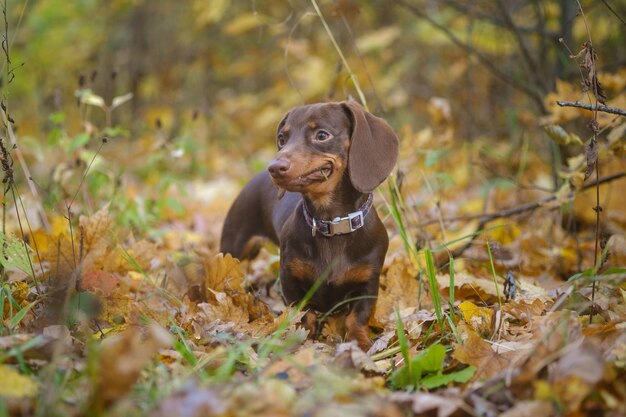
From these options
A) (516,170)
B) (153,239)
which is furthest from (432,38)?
(153,239)

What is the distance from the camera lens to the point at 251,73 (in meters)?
9.95

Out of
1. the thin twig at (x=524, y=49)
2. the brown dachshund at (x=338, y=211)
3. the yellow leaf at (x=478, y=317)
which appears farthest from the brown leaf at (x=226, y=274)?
the thin twig at (x=524, y=49)

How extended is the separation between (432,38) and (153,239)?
429cm

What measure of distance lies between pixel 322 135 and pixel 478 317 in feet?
3.52

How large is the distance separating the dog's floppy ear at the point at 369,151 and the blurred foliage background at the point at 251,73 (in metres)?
1.77

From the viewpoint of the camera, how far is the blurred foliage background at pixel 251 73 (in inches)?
216

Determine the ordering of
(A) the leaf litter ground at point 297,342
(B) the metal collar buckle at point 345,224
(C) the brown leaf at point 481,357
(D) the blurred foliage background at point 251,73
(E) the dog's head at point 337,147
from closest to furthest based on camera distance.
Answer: (A) the leaf litter ground at point 297,342 → (C) the brown leaf at point 481,357 → (E) the dog's head at point 337,147 → (B) the metal collar buckle at point 345,224 → (D) the blurred foliage background at point 251,73

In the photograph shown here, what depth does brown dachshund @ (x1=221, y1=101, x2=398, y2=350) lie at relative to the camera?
297 cm

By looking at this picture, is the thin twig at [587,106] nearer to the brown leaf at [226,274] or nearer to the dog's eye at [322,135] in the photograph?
the dog's eye at [322,135]

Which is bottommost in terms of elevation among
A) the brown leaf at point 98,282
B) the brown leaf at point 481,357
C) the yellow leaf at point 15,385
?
the brown leaf at point 481,357

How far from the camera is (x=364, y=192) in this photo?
2.99m

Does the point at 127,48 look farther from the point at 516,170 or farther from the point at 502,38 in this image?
the point at 516,170

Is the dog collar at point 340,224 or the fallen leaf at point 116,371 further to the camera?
the dog collar at point 340,224

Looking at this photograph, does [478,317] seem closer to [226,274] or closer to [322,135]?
[322,135]
